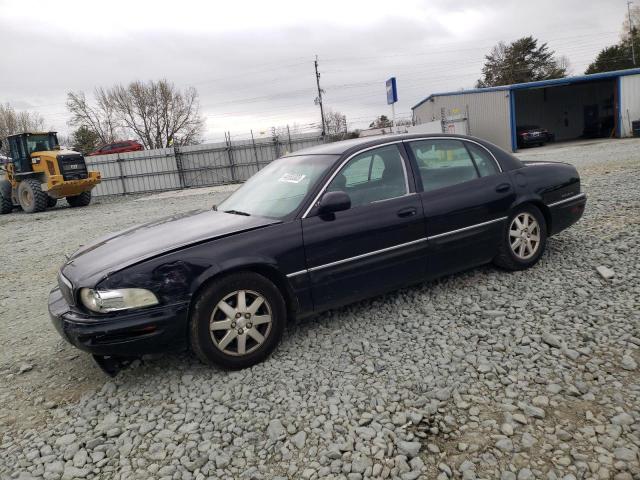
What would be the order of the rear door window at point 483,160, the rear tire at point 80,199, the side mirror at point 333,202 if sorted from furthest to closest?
the rear tire at point 80,199 < the rear door window at point 483,160 < the side mirror at point 333,202

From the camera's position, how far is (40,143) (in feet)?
58.4

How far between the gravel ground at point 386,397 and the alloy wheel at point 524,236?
24cm

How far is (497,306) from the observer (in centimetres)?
396

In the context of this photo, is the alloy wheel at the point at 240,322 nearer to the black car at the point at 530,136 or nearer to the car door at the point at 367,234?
the car door at the point at 367,234

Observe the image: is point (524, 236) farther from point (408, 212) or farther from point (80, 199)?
point (80, 199)

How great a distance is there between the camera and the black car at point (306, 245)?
3.10 m

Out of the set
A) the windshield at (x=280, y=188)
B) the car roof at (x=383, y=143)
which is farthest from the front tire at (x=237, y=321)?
the car roof at (x=383, y=143)

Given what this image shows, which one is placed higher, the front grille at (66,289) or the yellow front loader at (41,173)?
the yellow front loader at (41,173)

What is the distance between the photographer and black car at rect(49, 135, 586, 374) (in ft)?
10.2

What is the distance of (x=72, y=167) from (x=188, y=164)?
29.4 feet

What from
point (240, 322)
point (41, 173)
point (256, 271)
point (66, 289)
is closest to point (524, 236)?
point (256, 271)

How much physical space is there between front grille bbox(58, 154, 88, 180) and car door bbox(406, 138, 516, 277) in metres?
16.0

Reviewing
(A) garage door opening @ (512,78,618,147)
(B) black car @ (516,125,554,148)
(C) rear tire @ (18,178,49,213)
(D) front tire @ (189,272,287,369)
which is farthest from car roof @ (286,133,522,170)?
(A) garage door opening @ (512,78,618,147)

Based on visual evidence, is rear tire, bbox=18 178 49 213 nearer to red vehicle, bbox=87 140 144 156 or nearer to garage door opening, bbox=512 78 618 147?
red vehicle, bbox=87 140 144 156
